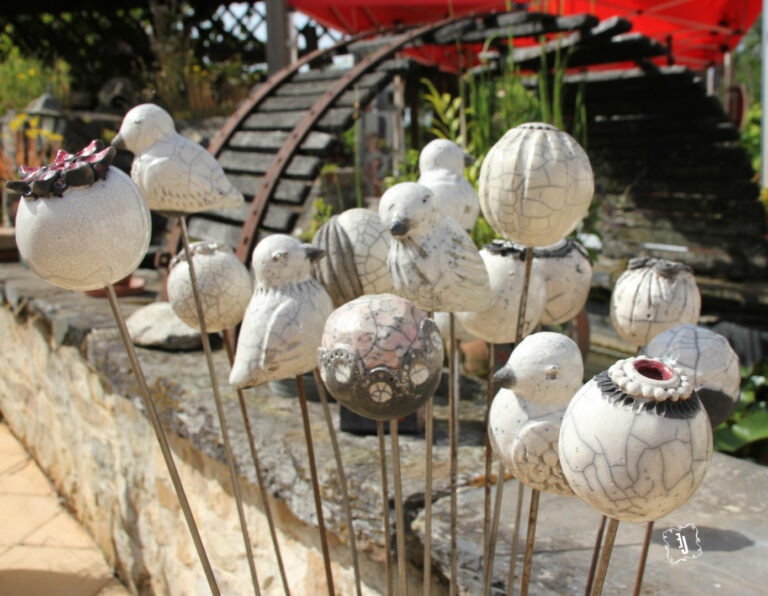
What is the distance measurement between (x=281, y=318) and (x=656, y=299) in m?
0.45

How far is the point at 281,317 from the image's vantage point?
73 cm

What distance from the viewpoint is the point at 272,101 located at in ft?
8.89

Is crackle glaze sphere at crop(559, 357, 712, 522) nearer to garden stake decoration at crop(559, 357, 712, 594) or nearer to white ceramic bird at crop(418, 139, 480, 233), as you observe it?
garden stake decoration at crop(559, 357, 712, 594)

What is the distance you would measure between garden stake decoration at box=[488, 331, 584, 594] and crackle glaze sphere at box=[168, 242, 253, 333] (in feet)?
1.38

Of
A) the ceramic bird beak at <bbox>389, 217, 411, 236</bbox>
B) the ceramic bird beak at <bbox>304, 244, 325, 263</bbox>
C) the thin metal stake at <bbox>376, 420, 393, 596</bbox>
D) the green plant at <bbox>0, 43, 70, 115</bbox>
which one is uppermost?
the green plant at <bbox>0, 43, 70, 115</bbox>

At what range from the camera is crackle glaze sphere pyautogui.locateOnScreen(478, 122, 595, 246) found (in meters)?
0.65

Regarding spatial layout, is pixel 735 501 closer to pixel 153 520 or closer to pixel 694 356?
pixel 694 356

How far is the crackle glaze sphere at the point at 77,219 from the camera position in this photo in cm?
61

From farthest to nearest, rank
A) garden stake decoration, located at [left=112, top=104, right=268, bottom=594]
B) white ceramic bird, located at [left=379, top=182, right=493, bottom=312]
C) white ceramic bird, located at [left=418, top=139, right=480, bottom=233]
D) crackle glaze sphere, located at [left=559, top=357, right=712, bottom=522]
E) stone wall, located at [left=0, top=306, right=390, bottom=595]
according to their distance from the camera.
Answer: stone wall, located at [left=0, top=306, right=390, bottom=595], white ceramic bird, located at [left=418, top=139, right=480, bottom=233], garden stake decoration, located at [left=112, top=104, right=268, bottom=594], white ceramic bird, located at [left=379, top=182, right=493, bottom=312], crackle glaze sphere, located at [left=559, top=357, right=712, bottom=522]

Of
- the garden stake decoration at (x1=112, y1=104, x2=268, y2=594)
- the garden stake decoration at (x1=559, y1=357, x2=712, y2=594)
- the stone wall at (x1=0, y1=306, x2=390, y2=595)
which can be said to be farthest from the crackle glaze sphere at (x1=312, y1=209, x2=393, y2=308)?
the stone wall at (x1=0, y1=306, x2=390, y2=595)

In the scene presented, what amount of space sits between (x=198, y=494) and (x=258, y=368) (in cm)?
104

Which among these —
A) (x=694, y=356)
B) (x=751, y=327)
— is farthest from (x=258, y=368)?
(x=751, y=327)
